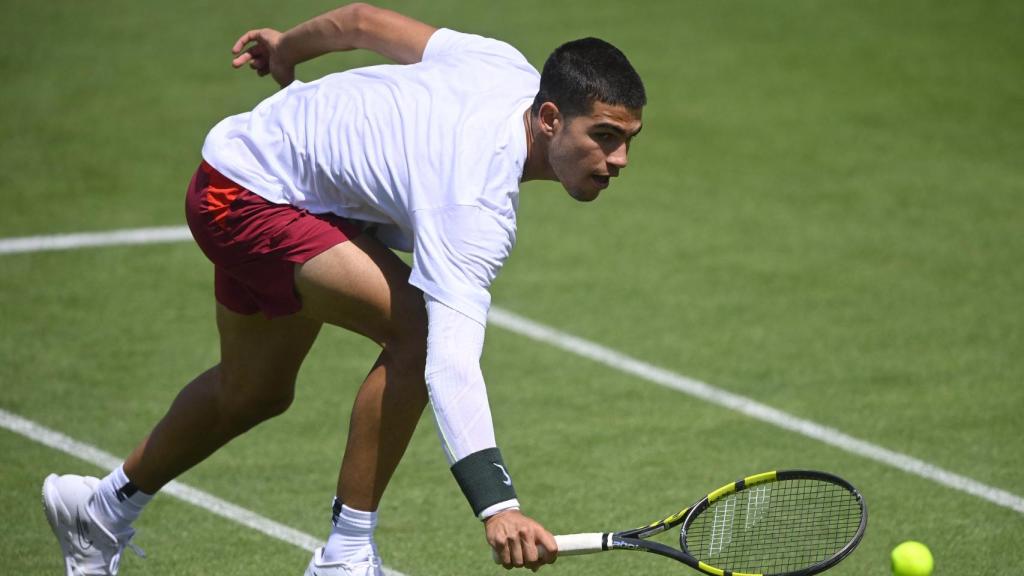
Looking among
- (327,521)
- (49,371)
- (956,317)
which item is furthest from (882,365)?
(49,371)

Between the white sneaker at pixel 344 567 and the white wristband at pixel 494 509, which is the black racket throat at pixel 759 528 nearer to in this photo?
the white wristband at pixel 494 509

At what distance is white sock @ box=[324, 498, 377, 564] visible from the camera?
409cm

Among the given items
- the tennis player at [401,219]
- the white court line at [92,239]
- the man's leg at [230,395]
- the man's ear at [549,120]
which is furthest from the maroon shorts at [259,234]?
the white court line at [92,239]

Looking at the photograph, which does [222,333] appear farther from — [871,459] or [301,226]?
[871,459]

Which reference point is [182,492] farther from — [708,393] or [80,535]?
[708,393]

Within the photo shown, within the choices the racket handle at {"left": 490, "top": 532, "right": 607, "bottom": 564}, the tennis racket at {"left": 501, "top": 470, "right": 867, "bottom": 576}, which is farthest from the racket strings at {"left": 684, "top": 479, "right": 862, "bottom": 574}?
the racket handle at {"left": 490, "top": 532, "right": 607, "bottom": 564}

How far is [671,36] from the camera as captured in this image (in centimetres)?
1223

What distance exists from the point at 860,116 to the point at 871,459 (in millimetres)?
5558

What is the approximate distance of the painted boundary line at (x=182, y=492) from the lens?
17.1ft

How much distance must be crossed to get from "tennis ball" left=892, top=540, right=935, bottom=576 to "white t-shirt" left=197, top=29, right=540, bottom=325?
1607 mm

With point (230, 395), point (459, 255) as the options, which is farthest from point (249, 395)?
point (459, 255)

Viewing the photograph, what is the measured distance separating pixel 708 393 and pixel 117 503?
306 cm

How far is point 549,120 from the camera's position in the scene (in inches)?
160

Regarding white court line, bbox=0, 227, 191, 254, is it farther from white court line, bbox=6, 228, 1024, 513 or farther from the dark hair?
the dark hair
